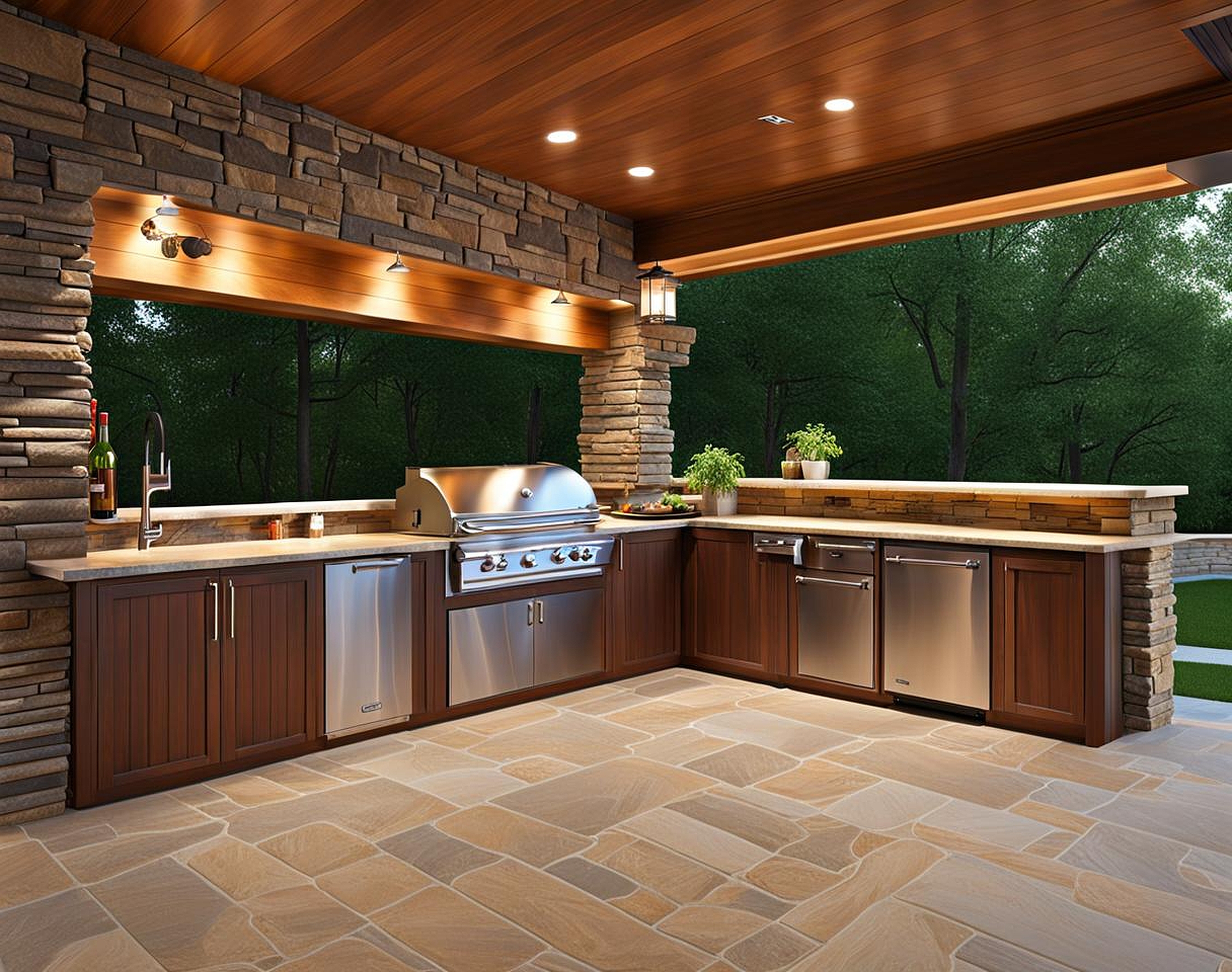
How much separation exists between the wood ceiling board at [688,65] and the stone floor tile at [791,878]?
9.25 ft

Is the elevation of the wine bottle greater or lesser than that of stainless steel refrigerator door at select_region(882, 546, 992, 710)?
greater

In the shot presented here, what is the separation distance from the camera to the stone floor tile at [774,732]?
13.6 ft

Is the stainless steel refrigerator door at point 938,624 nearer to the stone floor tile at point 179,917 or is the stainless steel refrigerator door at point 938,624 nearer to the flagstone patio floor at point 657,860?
the flagstone patio floor at point 657,860

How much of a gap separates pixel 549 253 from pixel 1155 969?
4405 millimetres

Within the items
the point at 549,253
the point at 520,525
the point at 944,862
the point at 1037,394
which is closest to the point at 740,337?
the point at 1037,394

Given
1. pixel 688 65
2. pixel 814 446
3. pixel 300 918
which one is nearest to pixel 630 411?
pixel 814 446

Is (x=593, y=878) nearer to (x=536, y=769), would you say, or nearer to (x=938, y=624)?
(x=536, y=769)

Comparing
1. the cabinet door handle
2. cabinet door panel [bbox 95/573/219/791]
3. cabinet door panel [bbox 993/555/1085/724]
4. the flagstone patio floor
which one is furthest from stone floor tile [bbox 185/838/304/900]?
cabinet door panel [bbox 993/555/1085/724]

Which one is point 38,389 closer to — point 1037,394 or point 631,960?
point 631,960

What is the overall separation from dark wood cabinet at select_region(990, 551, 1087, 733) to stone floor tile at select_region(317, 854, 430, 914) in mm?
2869

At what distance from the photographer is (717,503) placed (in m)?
6.06

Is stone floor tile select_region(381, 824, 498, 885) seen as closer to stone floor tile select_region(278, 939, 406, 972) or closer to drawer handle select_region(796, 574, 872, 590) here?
stone floor tile select_region(278, 939, 406, 972)

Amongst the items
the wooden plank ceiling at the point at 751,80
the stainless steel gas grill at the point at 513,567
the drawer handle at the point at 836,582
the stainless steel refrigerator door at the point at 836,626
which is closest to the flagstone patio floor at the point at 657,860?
the stainless steel gas grill at the point at 513,567

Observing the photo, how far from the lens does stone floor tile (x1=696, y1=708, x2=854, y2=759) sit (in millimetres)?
4145
